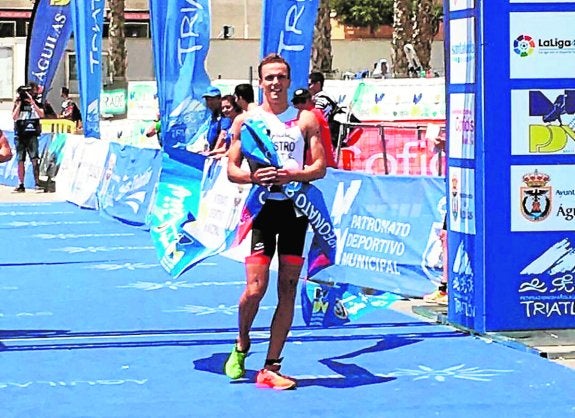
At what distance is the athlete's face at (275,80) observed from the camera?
7836 millimetres

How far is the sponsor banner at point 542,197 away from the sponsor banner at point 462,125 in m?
0.39

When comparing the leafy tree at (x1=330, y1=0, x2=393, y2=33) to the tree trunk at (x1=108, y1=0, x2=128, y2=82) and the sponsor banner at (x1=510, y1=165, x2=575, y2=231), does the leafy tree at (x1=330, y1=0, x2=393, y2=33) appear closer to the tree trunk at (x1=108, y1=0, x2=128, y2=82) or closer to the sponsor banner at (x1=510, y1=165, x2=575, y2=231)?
the tree trunk at (x1=108, y1=0, x2=128, y2=82)

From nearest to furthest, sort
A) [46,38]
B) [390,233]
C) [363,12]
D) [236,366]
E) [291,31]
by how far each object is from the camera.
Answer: [236,366] < [390,233] < [291,31] < [46,38] < [363,12]

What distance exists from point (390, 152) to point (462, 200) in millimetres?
9205

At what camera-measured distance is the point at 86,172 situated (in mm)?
22438

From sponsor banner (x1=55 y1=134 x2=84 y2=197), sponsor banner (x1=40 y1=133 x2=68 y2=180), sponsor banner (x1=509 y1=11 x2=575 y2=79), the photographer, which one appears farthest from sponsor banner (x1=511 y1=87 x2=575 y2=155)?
sponsor banner (x1=40 y1=133 x2=68 y2=180)

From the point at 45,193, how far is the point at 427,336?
16418mm

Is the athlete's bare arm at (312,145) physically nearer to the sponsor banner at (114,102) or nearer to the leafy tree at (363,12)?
the sponsor banner at (114,102)

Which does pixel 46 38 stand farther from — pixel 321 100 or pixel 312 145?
pixel 312 145

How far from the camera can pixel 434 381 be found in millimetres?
8102

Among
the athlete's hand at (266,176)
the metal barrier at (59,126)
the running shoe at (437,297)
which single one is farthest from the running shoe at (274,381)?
the metal barrier at (59,126)

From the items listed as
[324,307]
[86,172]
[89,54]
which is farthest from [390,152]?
[324,307]

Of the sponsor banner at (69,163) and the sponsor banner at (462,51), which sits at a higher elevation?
the sponsor banner at (462,51)

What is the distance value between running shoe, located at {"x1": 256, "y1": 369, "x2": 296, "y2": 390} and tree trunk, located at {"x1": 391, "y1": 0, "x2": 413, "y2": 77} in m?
24.3
